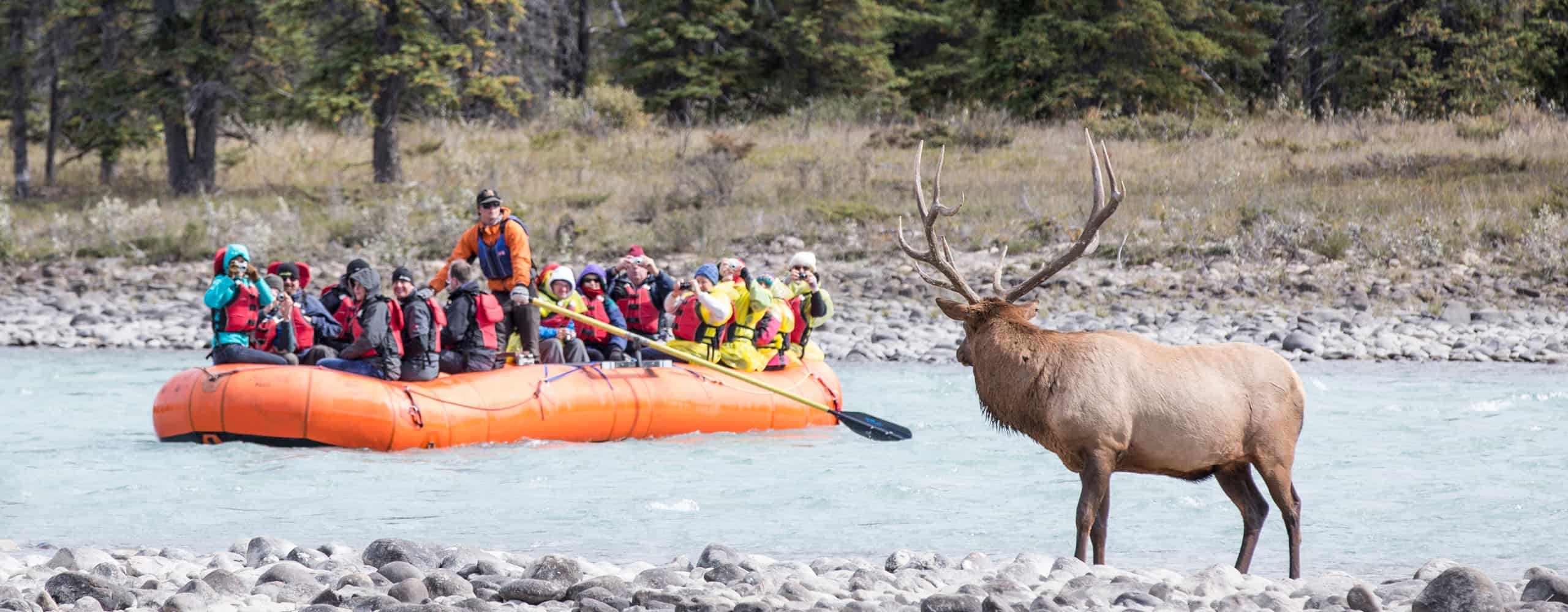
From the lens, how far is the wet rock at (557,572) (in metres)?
6.24

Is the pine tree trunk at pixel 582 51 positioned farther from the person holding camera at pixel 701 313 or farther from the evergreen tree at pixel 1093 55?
the person holding camera at pixel 701 313

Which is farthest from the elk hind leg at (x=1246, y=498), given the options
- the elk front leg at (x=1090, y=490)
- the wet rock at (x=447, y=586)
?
the wet rock at (x=447, y=586)

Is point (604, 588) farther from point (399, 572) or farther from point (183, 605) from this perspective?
point (183, 605)

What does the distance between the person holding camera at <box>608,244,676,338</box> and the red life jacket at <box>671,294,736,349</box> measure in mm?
1134

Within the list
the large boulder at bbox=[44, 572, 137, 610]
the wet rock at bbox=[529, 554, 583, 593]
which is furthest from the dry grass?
the large boulder at bbox=[44, 572, 137, 610]

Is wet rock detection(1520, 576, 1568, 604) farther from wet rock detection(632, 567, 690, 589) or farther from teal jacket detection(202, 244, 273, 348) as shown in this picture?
teal jacket detection(202, 244, 273, 348)

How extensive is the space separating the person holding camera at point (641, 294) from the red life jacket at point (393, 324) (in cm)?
277

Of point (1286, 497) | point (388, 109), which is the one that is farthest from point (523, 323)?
point (388, 109)

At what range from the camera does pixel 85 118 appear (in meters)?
24.1

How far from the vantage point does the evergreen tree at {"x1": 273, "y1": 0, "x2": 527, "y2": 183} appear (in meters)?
23.0

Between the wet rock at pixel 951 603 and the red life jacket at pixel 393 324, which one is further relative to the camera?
the red life jacket at pixel 393 324

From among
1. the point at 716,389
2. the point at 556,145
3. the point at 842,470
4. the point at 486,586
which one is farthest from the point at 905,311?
the point at 486,586

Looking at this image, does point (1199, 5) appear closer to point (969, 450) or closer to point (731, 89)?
point (731, 89)

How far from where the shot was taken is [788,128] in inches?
1082
